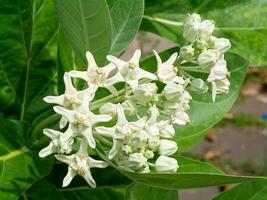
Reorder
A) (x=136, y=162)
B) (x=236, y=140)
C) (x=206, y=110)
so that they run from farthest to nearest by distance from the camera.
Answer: (x=236, y=140) → (x=206, y=110) → (x=136, y=162)

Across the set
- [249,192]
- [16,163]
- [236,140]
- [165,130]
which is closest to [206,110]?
[249,192]

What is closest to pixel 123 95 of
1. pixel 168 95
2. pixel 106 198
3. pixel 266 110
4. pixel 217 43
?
pixel 168 95

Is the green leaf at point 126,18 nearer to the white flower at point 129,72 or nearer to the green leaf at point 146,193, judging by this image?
the white flower at point 129,72

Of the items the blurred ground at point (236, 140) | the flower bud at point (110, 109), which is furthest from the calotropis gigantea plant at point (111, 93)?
the blurred ground at point (236, 140)

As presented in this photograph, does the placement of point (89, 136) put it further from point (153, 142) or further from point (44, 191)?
point (44, 191)

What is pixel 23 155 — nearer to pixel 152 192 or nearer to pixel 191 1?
pixel 152 192
